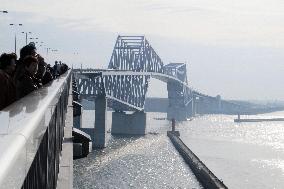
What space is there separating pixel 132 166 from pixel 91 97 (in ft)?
90.8

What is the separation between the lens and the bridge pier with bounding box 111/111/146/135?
132 metres

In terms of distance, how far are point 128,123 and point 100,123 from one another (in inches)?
1158

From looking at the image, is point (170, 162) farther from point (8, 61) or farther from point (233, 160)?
point (8, 61)

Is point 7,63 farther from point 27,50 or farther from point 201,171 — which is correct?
point 201,171

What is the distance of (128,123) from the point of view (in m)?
133

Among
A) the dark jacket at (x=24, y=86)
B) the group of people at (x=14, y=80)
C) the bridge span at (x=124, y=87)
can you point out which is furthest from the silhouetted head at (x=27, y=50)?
the bridge span at (x=124, y=87)

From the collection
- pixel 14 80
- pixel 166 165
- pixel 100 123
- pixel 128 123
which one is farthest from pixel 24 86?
pixel 128 123

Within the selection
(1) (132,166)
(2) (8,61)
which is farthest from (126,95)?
(2) (8,61)

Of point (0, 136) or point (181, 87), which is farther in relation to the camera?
point (181, 87)

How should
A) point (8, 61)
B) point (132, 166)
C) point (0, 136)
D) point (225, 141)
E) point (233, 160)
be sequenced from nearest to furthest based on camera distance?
point (0, 136) → point (8, 61) → point (132, 166) → point (233, 160) → point (225, 141)

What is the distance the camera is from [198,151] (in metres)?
118

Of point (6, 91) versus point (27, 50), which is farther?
point (27, 50)

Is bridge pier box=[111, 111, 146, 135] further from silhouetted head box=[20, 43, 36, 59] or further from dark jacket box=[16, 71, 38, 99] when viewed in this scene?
dark jacket box=[16, 71, 38, 99]

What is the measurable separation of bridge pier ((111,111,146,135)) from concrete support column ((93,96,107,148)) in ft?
87.5
